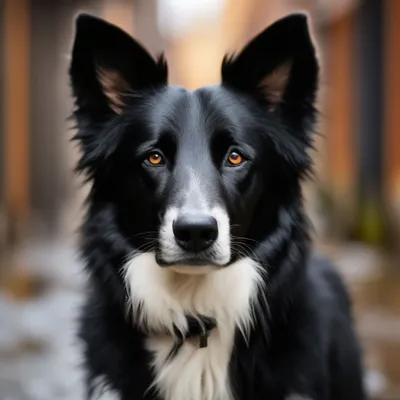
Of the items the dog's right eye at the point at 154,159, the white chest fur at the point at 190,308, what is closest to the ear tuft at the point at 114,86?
the dog's right eye at the point at 154,159

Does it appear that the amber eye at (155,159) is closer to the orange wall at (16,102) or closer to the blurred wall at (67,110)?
the blurred wall at (67,110)

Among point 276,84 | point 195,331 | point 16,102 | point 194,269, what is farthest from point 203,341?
point 16,102

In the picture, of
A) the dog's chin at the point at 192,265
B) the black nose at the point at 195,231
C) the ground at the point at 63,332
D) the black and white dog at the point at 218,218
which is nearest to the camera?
the black nose at the point at 195,231

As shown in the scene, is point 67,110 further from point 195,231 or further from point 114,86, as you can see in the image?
point 195,231

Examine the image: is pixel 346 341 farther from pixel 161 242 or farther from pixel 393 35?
pixel 393 35

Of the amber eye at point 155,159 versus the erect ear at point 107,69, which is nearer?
the amber eye at point 155,159

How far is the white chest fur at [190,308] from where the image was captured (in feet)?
10.6

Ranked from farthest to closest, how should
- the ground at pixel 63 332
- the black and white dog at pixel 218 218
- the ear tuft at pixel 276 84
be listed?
the ground at pixel 63 332 < the ear tuft at pixel 276 84 < the black and white dog at pixel 218 218

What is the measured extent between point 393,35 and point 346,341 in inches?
383

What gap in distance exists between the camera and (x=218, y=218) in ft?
9.86

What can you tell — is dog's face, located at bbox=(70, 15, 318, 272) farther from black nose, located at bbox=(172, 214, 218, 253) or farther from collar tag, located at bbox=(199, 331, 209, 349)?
collar tag, located at bbox=(199, 331, 209, 349)

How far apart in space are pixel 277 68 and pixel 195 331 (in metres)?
1.18

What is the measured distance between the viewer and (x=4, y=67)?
1396 cm

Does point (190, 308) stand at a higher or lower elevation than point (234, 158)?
lower
